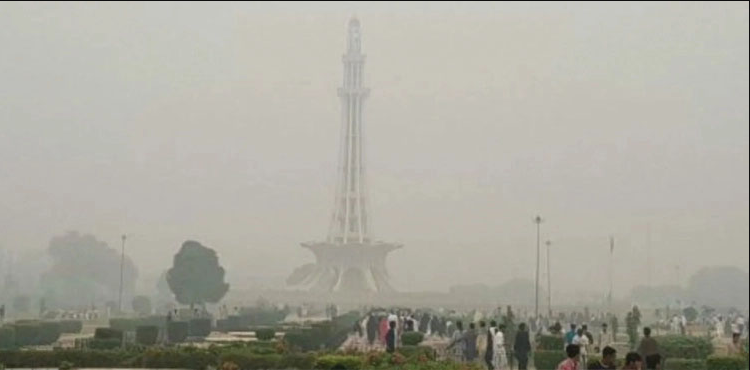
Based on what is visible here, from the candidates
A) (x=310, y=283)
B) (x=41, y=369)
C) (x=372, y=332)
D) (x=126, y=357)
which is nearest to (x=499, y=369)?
(x=126, y=357)

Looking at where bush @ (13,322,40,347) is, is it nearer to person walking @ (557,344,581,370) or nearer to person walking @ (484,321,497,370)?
person walking @ (484,321,497,370)

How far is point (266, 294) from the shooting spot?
87.4 meters

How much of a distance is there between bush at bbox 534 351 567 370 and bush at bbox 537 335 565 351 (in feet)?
4.12

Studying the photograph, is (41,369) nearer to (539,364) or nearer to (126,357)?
(126,357)

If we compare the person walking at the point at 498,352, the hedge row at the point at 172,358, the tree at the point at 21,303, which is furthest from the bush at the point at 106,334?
the tree at the point at 21,303

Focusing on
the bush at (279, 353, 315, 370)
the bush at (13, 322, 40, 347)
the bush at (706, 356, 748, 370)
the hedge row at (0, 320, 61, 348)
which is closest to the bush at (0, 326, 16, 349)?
the hedge row at (0, 320, 61, 348)

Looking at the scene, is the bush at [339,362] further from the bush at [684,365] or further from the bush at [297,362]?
the bush at [684,365]

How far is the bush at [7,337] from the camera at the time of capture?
22.7 metres

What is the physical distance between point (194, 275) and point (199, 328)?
91.5ft

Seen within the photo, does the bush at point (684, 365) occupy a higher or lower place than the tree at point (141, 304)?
lower

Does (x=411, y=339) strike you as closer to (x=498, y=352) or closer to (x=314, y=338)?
(x=314, y=338)

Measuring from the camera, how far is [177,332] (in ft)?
95.3

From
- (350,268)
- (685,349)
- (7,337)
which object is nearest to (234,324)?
(7,337)

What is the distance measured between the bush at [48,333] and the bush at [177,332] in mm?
2996
